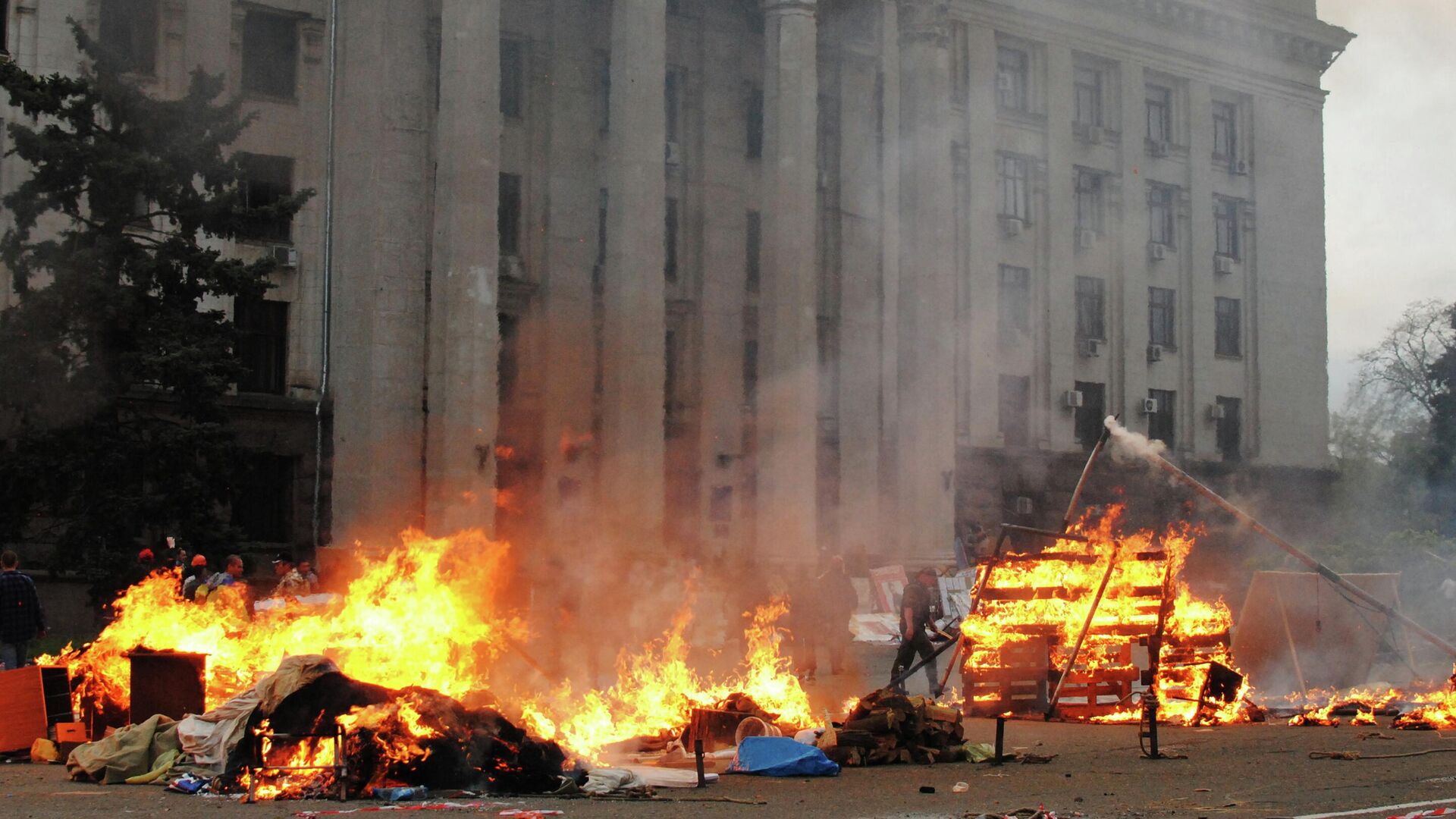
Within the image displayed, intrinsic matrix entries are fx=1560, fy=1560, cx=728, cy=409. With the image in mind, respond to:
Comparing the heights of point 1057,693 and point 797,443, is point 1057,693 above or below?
below

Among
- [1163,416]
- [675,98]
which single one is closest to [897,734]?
[675,98]

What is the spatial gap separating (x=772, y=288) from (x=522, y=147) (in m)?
5.95

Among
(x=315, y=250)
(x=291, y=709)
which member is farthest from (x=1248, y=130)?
(x=291, y=709)

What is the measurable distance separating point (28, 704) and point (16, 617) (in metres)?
3.05

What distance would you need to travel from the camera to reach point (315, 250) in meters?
31.0

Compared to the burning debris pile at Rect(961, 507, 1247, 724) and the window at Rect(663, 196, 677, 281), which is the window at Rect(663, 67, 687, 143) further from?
the burning debris pile at Rect(961, 507, 1247, 724)

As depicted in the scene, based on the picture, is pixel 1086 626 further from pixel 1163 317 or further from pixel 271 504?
pixel 1163 317

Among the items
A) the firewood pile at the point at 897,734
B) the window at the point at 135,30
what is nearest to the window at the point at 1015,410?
the window at the point at 135,30

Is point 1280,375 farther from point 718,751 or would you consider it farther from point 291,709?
point 291,709

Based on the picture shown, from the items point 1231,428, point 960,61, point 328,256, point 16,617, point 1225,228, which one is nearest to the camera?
point 16,617

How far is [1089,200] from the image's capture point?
42.7 meters

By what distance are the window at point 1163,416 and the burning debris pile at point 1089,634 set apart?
29.8 meters

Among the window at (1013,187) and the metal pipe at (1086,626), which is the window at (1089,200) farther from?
the metal pipe at (1086,626)

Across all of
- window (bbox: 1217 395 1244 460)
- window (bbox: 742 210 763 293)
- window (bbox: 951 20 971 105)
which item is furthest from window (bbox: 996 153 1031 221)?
window (bbox: 1217 395 1244 460)
